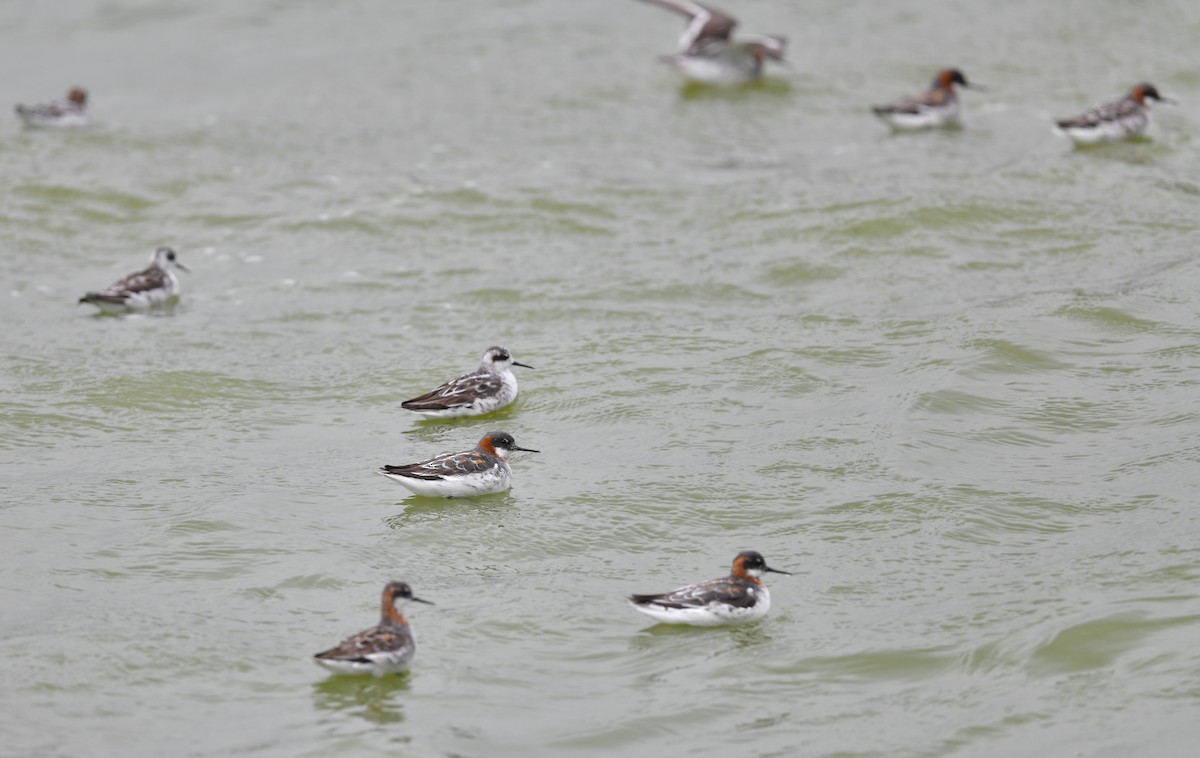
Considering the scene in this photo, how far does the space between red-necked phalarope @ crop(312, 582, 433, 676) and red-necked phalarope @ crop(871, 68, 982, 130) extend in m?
16.0

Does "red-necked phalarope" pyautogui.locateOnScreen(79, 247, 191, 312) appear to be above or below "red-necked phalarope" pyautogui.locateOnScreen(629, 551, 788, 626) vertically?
below

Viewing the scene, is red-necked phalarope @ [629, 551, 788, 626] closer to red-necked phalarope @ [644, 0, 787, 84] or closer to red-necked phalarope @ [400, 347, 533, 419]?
red-necked phalarope @ [400, 347, 533, 419]

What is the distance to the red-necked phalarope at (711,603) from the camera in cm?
1097

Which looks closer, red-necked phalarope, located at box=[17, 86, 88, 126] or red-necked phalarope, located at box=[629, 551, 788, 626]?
red-necked phalarope, located at box=[629, 551, 788, 626]

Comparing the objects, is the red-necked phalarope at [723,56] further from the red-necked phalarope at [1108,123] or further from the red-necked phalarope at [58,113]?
the red-necked phalarope at [58,113]

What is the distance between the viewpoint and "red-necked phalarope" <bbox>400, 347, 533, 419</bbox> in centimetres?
1528

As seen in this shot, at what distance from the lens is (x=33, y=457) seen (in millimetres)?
14641

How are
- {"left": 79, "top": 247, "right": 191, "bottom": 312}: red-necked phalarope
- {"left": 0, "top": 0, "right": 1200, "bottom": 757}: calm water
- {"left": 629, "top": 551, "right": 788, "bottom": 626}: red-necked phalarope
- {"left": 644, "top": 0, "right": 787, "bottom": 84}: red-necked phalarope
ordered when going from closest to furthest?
{"left": 0, "top": 0, "right": 1200, "bottom": 757}: calm water → {"left": 629, "top": 551, "right": 788, "bottom": 626}: red-necked phalarope → {"left": 79, "top": 247, "right": 191, "bottom": 312}: red-necked phalarope → {"left": 644, "top": 0, "right": 787, "bottom": 84}: red-necked phalarope

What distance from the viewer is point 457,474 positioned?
13.4 meters

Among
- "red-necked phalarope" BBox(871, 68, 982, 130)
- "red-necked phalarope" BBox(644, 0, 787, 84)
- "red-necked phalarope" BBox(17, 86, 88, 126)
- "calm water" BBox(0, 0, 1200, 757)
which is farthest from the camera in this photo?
"red-necked phalarope" BBox(644, 0, 787, 84)

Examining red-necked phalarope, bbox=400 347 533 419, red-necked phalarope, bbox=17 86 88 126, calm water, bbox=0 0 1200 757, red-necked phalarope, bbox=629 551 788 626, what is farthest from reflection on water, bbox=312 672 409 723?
red-necked phalarope, bbox=17 86 88 126

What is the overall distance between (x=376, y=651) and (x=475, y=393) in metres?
5.36

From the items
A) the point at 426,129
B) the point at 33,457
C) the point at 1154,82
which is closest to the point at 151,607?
the point at 33,457

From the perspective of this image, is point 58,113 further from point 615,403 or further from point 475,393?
point 615,403
